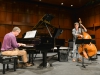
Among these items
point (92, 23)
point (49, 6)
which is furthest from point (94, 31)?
point (49, 6)

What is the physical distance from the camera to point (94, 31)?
11.2m

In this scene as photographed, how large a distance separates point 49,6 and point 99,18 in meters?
3.96

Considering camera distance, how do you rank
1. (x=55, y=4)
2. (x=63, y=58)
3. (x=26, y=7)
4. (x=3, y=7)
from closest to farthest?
1. (x=63, y=58)
2. (x=3, y=7)
3. (x=26, y=7)
4. (x=55, y=4)

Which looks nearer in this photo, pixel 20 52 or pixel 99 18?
pixel 20 52

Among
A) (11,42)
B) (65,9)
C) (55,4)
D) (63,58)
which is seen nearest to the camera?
(11,42)

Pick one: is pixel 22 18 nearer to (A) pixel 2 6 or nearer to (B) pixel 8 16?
(B) pixel 8 16

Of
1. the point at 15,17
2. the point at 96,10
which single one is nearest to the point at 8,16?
Result: the point at 15,17

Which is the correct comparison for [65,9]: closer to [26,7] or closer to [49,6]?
[49,6]

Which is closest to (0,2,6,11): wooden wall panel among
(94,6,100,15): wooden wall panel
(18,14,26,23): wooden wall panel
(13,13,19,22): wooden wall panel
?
(13,13,19,22): wooden wall panel

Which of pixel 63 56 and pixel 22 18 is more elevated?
pixel 22 18

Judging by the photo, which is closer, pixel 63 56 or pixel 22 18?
pixel 63 56

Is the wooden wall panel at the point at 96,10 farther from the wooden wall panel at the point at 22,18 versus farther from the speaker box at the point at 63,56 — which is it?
the speaker box at the point at 63,56

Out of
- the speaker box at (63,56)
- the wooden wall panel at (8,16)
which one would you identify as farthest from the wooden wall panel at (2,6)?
the speaker box at (63,56)

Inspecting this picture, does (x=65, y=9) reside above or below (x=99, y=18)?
above
